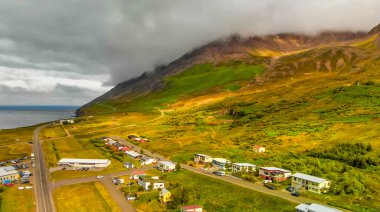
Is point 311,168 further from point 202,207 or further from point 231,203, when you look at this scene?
point 202,207

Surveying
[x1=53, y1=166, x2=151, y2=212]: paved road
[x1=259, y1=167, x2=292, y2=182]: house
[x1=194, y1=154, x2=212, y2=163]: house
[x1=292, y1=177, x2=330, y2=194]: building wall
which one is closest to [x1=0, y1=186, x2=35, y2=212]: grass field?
[x1=53, y1=166, x2=151, y2=212]: paved road

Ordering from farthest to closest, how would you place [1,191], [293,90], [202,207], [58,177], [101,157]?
1. [293,90]
2. [101,157]
3. [58,177]
4. [1,191]
5. [202,207]

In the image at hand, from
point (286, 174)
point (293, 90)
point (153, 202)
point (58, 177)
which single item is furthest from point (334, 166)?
point (293, 90)

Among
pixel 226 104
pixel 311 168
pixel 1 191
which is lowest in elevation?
pixel 1 191

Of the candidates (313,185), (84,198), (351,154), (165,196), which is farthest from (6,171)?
(351,154)

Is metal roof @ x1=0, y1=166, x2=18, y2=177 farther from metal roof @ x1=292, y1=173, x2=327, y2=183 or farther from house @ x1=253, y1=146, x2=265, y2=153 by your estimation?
metal roof @ x1=292, y1=173, x2=327, y2=183

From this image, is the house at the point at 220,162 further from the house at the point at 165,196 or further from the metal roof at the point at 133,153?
the metal roof at the point at 133,153
